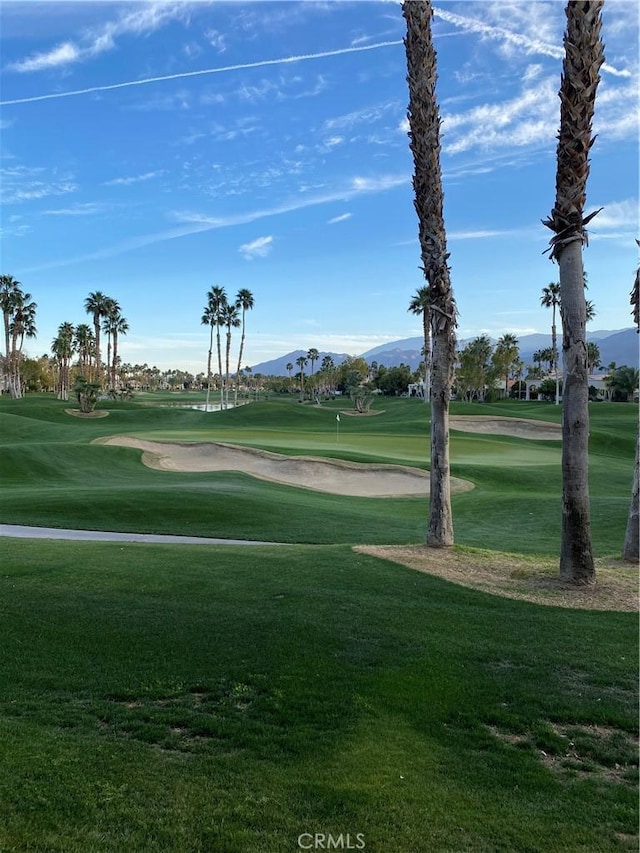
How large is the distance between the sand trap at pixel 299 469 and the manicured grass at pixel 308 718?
1782 cm

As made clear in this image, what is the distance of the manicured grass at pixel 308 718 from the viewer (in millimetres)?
4094

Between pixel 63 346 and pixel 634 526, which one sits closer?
pixel 634 526

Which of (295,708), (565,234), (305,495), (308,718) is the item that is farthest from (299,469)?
(308,718)

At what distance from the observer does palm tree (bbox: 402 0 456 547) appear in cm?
1218

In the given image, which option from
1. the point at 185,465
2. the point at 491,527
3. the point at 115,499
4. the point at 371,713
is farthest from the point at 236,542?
the point at 185,465

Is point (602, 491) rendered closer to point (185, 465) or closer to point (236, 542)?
point (236, 542)

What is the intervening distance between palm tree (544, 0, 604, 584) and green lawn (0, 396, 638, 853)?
1.96 metres

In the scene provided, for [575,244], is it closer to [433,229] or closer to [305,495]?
[433,229]

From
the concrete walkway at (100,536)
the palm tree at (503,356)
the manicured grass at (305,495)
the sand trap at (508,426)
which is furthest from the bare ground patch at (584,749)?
the palm tree at (503,356)

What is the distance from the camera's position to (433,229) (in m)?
12.6

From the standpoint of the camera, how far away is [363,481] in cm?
2919

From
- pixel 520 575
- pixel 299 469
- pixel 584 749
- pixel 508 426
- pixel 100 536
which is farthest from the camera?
pixel 508 426

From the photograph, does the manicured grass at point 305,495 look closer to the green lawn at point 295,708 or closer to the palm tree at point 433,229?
the palm tree at point 433,229

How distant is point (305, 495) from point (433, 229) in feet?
49.2
